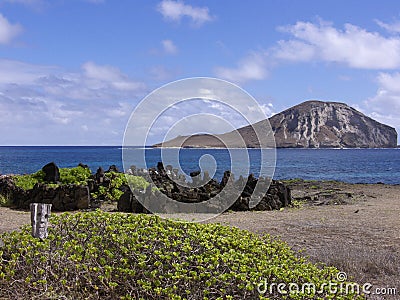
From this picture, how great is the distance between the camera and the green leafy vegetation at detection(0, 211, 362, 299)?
5.51 m

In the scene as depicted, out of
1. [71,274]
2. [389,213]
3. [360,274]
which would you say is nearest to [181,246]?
[71,274]

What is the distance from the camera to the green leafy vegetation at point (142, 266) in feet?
18.1

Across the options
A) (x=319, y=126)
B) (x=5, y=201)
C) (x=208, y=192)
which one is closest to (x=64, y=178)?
(x=5, y=201)

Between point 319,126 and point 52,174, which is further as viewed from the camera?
point 319,126

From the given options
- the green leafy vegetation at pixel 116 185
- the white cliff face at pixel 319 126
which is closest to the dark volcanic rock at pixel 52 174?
the green leafy vegetation at pixel 116 185

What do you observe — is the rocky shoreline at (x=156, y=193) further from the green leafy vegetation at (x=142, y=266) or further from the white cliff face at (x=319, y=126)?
the white cliff face at (x=319, y=126)

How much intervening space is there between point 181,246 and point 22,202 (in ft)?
33.9

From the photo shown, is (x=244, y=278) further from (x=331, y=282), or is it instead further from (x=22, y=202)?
(x=22, y=202)

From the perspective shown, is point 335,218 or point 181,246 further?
point 335,218

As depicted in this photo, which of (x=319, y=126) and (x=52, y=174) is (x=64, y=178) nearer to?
(x=52, y=174)

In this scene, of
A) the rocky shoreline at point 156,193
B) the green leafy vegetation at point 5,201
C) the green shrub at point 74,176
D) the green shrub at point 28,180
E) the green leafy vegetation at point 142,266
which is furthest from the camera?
the green shrub at point 74,176

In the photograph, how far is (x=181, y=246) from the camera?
19.6ft

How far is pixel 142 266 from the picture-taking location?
551cm

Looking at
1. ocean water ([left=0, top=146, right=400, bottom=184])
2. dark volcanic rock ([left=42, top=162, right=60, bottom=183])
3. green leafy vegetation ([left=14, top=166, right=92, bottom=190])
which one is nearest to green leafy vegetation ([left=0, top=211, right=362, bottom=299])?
ocean water ([left=0, top=146, right=400, bottom=184])
